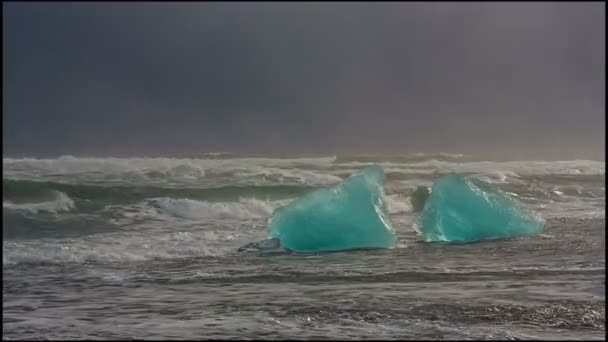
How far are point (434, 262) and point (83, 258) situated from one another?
4328mm

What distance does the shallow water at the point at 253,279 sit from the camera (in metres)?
5.32

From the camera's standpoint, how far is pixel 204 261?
29.9 ft

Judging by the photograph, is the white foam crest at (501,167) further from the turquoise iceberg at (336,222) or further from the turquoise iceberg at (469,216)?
the turquoise iceberg at (336,222)

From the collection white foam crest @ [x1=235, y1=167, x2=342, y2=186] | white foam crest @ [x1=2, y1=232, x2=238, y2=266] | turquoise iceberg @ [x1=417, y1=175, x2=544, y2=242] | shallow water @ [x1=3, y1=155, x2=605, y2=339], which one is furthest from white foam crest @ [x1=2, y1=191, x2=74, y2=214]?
turquoise iceberg @ [x1=417, y1=175, x2=544, y2=242]

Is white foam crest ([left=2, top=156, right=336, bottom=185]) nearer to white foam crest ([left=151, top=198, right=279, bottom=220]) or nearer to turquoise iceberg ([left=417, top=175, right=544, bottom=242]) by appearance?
white foam crest ([left=151, top=198, right=279, bottom=220])

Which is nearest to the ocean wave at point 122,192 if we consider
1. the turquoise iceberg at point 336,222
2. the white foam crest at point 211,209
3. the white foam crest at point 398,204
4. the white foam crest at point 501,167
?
the white foam crest at point 211,209

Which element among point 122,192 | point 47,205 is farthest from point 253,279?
point 122,192

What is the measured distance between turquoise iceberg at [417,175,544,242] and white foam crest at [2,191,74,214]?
793cm

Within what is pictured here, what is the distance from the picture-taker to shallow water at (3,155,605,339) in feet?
17.5

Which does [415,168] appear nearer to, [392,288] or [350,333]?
[392,288]

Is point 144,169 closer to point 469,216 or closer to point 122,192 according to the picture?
point 122,192

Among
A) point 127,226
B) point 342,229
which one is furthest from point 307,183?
point 342,229

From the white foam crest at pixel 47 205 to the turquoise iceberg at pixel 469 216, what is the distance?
7.93m

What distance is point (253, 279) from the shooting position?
24.9ft
